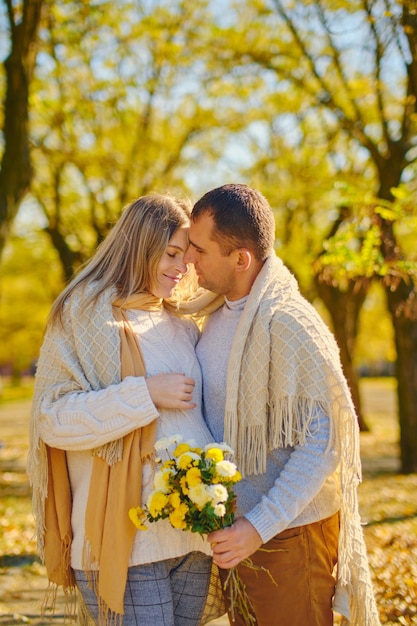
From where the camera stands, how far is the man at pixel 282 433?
262cm

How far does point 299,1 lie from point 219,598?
329 inches

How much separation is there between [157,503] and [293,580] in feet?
2.50

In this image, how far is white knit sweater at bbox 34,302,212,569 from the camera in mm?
2590

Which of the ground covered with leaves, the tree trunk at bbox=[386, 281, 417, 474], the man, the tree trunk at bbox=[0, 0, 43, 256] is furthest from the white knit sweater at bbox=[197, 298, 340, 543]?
the tree trunk at bbox=[386, 281, 417, 474]

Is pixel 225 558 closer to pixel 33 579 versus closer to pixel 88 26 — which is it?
pixel 33 579

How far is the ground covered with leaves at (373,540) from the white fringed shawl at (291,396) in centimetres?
39

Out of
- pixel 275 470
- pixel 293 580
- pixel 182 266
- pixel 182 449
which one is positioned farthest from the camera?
pixel 182 266

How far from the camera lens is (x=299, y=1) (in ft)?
30.2

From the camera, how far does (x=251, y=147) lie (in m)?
16.2

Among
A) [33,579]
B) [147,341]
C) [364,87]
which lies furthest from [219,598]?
[364,87]

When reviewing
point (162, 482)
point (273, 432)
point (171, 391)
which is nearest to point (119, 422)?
point (171, 391)

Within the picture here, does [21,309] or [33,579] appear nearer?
[33,579]

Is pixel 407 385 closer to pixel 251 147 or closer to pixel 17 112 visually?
pixel 17 112

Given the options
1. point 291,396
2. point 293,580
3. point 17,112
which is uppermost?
point 17,112
